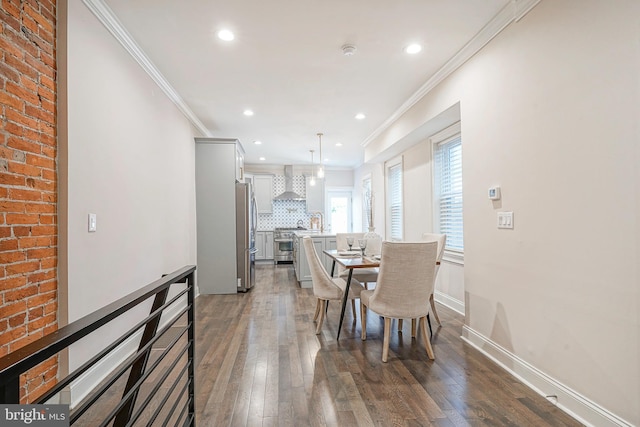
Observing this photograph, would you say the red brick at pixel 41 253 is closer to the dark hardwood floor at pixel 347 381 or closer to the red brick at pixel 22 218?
the red brick at pixel 22 218

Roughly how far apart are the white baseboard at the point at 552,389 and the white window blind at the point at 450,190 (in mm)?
1556

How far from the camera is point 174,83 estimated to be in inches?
138

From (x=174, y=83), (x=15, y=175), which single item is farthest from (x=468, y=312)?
(x=174, y=83)

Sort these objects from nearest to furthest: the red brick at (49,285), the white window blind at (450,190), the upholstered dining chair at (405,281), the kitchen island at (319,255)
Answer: the red brick at (49,285), the upholstered dining chair at (405,281), the white window blind at (450,190), the kitchen island at (319,255)

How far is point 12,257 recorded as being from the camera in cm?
165

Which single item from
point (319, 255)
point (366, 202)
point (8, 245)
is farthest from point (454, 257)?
point (8, 245)

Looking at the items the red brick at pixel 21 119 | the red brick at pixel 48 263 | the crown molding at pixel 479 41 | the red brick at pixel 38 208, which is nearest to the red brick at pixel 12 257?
the red brick at pixel 48 263

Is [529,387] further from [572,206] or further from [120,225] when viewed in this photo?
[120,225]

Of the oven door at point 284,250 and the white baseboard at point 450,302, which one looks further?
the oven door at point 284,250

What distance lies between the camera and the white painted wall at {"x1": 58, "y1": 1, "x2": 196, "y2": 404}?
1.98m

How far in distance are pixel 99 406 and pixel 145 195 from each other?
176 centimetres

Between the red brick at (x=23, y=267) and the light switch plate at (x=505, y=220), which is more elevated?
the light switch plate at (x=505, y=220)

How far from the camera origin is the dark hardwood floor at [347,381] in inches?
73.2

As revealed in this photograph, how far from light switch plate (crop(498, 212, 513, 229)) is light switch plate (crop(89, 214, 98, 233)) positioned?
9.90 feet
